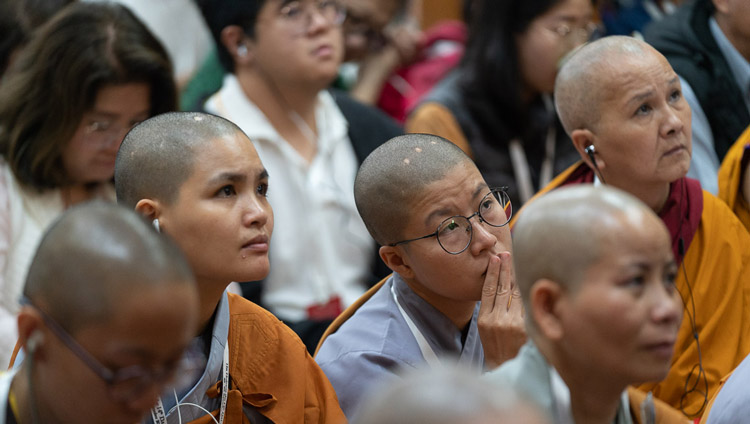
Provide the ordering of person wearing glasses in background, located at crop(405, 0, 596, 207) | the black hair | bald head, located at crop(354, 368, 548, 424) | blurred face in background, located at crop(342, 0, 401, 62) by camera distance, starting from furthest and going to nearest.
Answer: blurred face in background, located at crop(342, 0, 401, 62) < person wearing glasses in background, located at crop(405, 0, 596, 207) < the black hair < bald head, located at crop(354, 368, 548, 424)

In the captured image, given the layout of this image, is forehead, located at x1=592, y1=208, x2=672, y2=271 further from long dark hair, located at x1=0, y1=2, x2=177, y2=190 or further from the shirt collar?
the shirt collar

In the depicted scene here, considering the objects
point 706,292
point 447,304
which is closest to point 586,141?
→ point 706,292

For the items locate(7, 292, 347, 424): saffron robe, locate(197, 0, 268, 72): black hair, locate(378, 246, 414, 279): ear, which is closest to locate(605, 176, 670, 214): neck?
locate(378, 246, 414, 279): ear

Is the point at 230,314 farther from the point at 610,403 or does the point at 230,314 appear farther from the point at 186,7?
the point at 186,7

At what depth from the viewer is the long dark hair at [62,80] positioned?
8.71 ft

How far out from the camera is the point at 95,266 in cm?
142

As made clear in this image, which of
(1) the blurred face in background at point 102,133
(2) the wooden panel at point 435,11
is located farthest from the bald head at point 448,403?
(2) the wooden panel at point 435,11

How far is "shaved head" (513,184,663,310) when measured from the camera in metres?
1.55

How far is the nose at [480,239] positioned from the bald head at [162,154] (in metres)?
0.59

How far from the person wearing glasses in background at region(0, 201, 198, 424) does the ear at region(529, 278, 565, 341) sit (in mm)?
595

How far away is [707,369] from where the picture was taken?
240 centimetres

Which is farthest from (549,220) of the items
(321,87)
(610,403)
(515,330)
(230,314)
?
(321,87)

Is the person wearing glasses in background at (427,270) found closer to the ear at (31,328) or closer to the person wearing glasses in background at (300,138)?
the ear at (31,328)

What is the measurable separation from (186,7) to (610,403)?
3.09 meters
